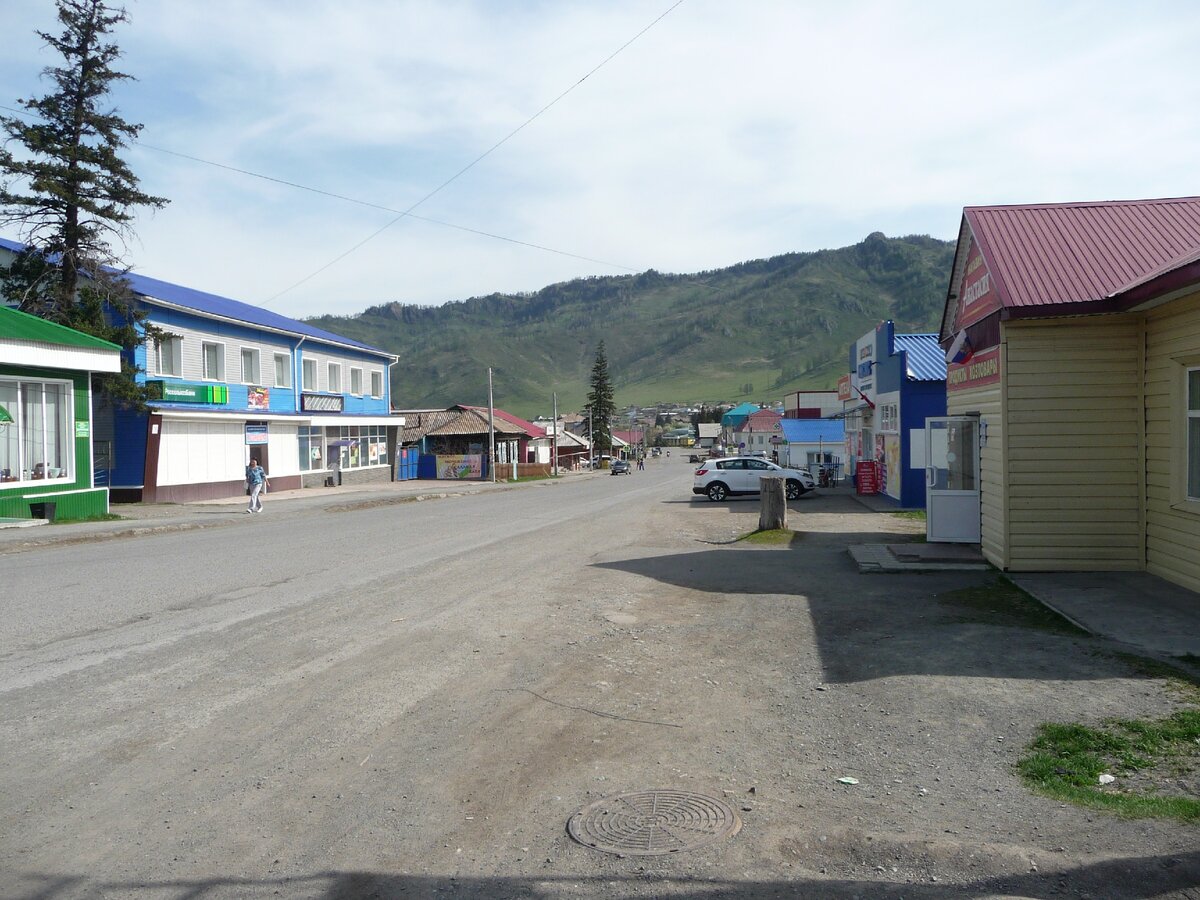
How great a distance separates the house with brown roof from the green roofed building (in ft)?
67.7

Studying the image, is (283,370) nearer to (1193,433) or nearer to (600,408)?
(1193,433)

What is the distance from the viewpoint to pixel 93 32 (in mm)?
26516

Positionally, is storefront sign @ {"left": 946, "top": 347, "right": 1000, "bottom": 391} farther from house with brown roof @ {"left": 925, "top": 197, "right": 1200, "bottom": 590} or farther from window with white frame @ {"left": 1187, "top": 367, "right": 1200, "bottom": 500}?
window with white frame @ {"left": 1187, "top": 367, "right": 1200, "bottom": 500}

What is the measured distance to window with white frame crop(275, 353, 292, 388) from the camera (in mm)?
38688

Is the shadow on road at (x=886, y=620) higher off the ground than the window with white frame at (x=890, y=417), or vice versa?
the window with white frame at (x=890, y=417)

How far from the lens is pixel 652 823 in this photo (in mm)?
4703

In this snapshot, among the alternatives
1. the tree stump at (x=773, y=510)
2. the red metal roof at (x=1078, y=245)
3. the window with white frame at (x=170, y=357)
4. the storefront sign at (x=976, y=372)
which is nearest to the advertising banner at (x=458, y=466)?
the window with white frame at (x=170, y=357)

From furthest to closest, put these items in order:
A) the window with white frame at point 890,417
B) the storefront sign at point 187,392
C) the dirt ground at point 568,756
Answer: the storefront sign at point 187,392, the window with white frame at point 890,417, the dirt ground at point 568,756

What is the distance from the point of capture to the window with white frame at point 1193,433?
10508mm

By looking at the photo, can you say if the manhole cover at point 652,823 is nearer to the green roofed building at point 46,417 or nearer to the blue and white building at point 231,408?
the green roofed building at point 46,417

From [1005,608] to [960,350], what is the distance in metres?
5.91

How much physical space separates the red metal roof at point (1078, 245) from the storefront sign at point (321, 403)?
102ft

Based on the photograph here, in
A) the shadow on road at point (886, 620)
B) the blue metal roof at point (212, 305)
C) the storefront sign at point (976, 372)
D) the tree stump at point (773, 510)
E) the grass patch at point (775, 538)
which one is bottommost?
the grass patch at point (775, 538)

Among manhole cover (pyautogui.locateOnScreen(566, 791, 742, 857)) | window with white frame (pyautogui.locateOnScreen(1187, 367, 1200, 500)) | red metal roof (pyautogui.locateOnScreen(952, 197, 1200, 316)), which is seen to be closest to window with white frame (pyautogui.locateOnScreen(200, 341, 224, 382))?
red metal roof (pyautogui.locateOnScreen(952, 197, 1200, 316))
